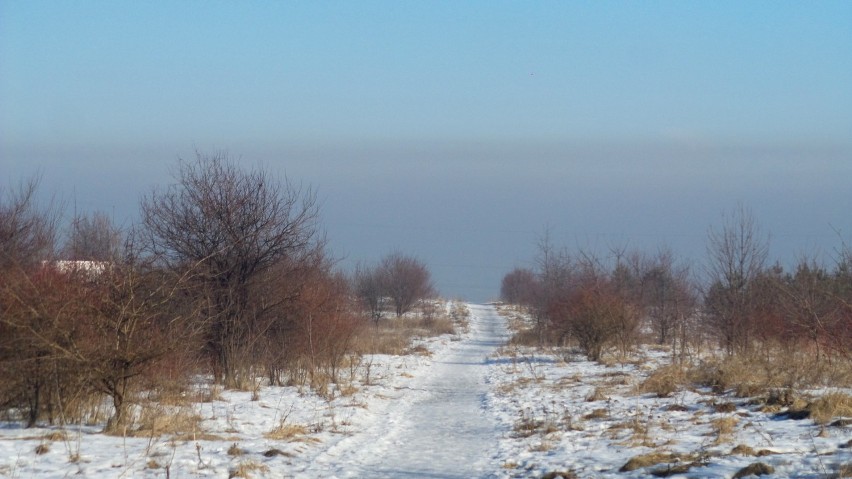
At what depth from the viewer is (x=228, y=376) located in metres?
18.5

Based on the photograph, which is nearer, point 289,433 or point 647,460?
point 647,460

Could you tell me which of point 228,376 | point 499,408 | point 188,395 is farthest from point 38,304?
point 499,408

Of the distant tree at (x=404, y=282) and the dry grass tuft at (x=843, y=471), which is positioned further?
the distant tree at (x=404, y=282)

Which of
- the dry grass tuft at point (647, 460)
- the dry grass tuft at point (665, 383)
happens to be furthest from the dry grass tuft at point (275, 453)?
the dry grass tuft at point (665, 383)

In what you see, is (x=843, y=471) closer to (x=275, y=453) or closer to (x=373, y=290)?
(x=275, y=453)

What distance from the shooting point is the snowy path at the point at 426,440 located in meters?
9.95

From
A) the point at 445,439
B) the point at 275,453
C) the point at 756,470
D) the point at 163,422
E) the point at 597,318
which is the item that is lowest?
the point at 445,439

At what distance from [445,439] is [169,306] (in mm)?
5445

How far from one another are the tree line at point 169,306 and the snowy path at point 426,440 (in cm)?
302

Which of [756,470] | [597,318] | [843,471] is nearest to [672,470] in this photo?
[756,470]

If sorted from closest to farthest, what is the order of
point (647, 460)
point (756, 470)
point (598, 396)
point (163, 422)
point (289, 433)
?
point (756, 470)
point (647, 460)
point (163, 422)
point (289, 433)
point (598, 396)

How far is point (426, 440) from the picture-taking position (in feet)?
A: 40.6

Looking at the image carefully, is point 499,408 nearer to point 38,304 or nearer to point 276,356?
point 276,356

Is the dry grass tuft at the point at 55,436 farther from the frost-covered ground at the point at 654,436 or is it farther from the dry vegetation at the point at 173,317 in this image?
the frost-covered ground at the point at 654,436
